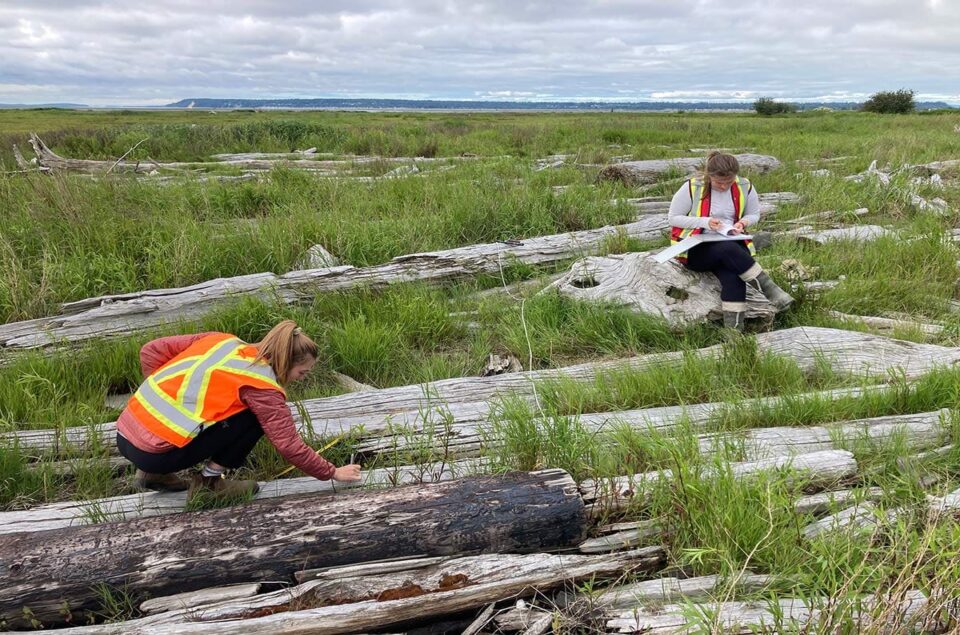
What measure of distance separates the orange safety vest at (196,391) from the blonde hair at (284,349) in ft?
0.19

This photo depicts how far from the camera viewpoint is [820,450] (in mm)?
3545

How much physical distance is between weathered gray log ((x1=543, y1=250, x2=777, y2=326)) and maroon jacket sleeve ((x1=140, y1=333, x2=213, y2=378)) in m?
3.52

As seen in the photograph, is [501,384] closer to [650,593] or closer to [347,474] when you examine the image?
[347,474]

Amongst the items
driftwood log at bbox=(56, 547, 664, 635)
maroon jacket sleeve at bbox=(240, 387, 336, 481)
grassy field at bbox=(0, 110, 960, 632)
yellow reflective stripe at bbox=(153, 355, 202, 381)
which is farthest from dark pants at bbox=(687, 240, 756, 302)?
yellow reflective stripe at bbox=(153, 355, 202, 381)

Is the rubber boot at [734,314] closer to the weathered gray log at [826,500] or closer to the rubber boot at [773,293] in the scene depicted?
the rubber boot at [773,293]

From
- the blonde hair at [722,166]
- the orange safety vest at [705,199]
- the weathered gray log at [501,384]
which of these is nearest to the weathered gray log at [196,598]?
the weathered gray log at [501,384]

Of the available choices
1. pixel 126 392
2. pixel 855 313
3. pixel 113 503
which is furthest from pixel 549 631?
pixel 855 313

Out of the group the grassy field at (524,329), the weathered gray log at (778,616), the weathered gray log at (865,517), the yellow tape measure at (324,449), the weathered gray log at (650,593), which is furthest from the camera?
the yellow tape measure at (324,449)

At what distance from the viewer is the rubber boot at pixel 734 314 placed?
17.2ft

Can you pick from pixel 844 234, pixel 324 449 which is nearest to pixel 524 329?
pixel 324 449

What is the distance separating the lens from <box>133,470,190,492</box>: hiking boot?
138 inches

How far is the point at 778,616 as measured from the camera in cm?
206

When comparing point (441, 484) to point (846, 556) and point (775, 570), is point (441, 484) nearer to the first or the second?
point (775, 570)

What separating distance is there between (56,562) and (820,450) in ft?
13.2
